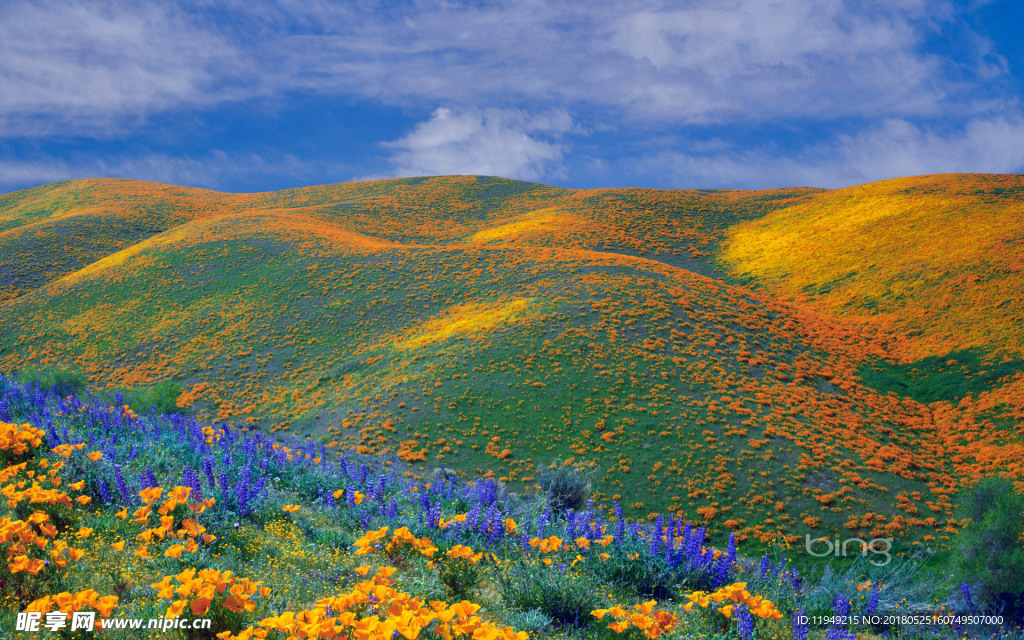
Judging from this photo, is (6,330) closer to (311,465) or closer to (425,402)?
(425,402)

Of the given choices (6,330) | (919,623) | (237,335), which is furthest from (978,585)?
(6,330)

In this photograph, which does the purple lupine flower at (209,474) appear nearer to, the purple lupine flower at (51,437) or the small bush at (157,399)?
the purple lupine flower at (51,437)

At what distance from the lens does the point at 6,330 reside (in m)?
39.9

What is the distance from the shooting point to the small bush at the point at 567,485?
16027mm

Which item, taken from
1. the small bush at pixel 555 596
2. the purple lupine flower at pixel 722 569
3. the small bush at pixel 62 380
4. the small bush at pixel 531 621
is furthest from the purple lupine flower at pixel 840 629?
the small bush at pixel 62 380

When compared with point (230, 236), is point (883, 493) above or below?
below

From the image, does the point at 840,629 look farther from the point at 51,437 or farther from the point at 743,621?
the point at 51,437

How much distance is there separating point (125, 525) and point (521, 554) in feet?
14.9

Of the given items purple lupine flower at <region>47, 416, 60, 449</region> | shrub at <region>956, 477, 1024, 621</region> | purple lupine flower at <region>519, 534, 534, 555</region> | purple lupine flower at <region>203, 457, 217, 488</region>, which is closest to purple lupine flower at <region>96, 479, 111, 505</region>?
purple lupine flower at <region>203, 457, 217, 488</region>

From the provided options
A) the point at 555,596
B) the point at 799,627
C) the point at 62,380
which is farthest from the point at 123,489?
the point at 62,380

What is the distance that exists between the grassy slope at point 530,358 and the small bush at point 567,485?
1154 millimetres

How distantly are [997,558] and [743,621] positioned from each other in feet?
35.3

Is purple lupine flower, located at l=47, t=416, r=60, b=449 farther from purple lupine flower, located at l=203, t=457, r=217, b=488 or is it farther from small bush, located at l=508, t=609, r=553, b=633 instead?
small bush, located at l=508, t=609, r=553, b=633

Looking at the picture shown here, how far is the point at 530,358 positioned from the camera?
25.5m
